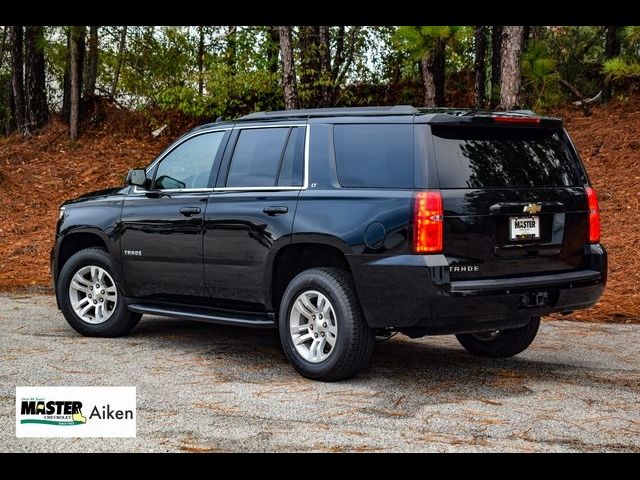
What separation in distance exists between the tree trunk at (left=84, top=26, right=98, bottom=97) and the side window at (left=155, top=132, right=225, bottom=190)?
47.4ft

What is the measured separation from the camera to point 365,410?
583 cm

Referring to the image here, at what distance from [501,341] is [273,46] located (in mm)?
12965

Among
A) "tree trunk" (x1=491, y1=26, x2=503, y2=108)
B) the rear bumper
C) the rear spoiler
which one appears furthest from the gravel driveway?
"tree trunk" (x1=491, y1=26, x2=503, y2=108)

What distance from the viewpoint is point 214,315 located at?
7.48 meters

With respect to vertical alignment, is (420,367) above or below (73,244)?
below

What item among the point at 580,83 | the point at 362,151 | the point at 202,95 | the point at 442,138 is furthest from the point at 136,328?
the point at 580,83

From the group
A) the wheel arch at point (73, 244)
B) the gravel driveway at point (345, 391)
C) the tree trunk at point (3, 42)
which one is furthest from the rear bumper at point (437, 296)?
the tree trunk at point (3, 42)

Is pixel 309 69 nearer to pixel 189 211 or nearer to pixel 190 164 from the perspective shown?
pixel 190 164

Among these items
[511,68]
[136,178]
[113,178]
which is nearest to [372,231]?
[136,178]

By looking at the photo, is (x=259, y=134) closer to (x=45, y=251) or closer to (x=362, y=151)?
(x=362, y=151)

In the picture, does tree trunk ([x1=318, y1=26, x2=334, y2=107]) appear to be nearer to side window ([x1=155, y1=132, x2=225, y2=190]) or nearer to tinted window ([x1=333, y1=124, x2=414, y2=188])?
side window ([x1=155, y1=132, x2=225, y2=190])

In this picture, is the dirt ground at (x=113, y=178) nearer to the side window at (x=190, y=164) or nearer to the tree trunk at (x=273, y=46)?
the tree trunk at (x=273, y=46)

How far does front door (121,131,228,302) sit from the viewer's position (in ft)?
25.2

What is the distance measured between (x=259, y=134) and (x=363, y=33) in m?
13.6
